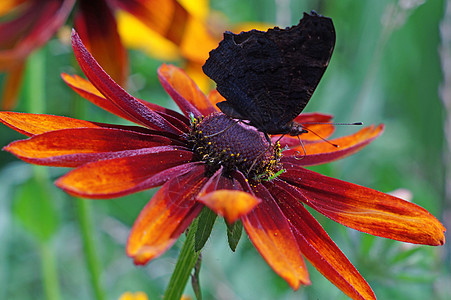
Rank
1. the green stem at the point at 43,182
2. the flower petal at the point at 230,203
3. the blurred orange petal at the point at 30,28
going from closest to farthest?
1. the flower petal at the point at 230,203
2. the blurred orange petal at the point at 30,28
3. the green stem at the point at 43,182

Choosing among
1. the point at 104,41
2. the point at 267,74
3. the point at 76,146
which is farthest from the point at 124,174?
the point at 104,41

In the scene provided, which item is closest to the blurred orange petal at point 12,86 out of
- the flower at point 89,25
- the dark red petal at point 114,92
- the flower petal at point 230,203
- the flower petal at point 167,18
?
the flower at point 89,25

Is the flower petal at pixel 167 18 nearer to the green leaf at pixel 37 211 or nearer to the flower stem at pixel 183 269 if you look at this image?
the green leaf at pixel 37 211

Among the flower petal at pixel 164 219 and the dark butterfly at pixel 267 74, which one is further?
the dark butterfly at pixel 267 74

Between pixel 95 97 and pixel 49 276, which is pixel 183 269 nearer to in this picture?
pixel 95 97

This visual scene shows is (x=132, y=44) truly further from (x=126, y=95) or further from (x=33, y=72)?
(x=126, y=95)

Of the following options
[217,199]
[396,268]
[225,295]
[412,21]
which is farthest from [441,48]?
[217,199]
